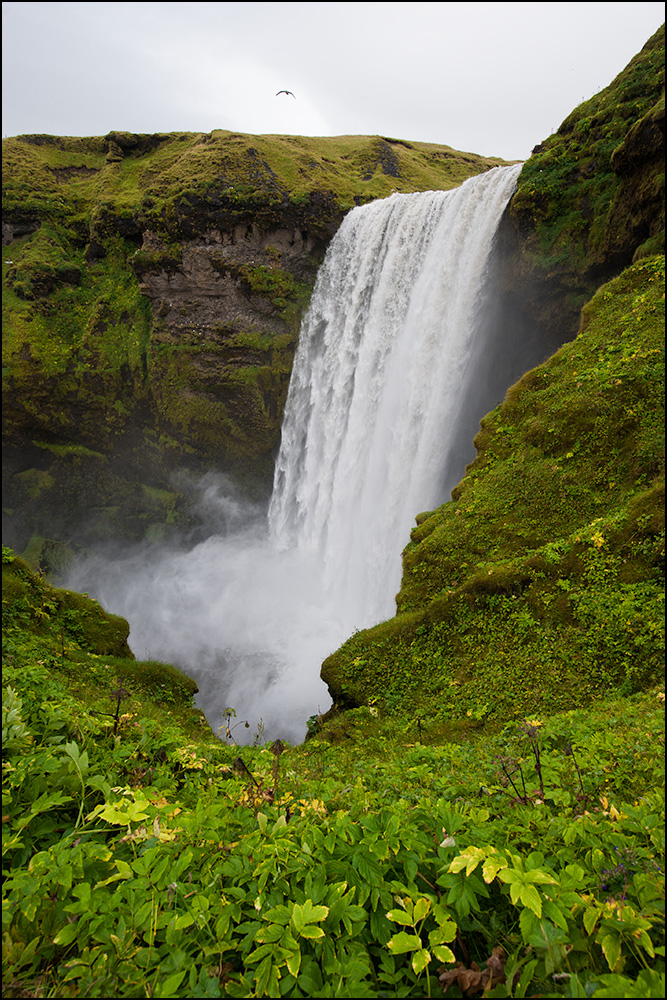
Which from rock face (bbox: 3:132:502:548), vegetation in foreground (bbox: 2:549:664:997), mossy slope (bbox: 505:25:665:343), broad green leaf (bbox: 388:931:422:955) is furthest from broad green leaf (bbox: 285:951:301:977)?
rock face (bbox: 3:132:502:548)

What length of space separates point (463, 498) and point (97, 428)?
77.7 feet

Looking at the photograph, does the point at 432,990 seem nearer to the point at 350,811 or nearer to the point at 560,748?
the point at 350,811

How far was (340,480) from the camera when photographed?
17.5 m

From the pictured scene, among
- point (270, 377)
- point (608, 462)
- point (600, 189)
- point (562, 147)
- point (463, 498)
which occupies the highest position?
point (562, 147)

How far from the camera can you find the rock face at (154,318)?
22.6 meters

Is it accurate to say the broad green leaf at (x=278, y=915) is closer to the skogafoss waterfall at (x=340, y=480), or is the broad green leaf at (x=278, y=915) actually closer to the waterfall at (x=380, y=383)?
the skogafoss waterfall at (x=340, y=480)

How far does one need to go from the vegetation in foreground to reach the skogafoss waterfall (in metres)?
9.94

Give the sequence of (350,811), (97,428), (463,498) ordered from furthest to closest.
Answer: (97,428) → (463,498) → (350,811)

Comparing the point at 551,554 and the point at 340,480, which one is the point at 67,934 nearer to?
the point at 551,554

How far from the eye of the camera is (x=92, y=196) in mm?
27234

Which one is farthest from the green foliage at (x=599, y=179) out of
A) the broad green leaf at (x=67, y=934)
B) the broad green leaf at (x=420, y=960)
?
the broad green leaf at (x=67, y=934)

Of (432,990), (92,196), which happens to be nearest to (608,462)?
(432,990)

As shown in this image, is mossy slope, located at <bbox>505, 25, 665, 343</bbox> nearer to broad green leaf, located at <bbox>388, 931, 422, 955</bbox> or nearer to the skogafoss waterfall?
the skogafoss waterfall

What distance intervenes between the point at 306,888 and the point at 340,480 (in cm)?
1616
